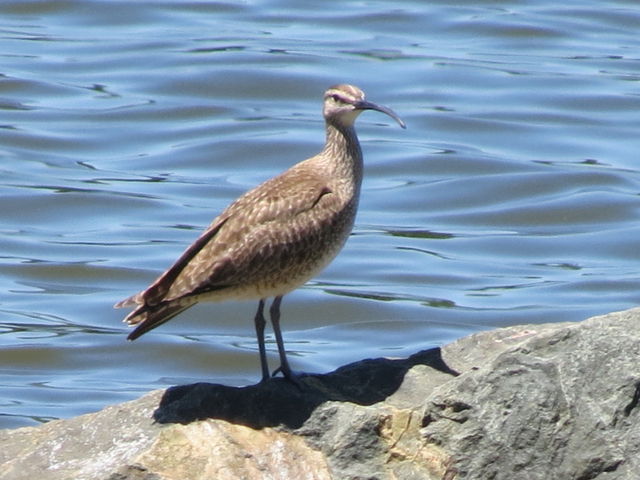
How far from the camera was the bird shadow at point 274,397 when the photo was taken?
24.3 ft

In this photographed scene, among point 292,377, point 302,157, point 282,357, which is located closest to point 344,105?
point 282,357

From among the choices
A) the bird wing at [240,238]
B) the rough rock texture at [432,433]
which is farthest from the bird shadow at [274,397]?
the bird wing at [240,238]

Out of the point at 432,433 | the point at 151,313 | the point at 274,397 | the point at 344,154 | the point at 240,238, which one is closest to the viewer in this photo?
the point at 432,433

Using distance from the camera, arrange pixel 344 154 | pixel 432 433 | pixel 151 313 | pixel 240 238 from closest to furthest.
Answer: pixel 432 433 → pixel 151 313 → pixel 240 238 → pixel 344 154

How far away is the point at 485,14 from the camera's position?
2322 cm

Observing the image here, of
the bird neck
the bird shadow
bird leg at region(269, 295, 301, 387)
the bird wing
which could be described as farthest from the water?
the bird shadow

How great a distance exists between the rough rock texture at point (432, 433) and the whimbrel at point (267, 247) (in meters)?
0.52

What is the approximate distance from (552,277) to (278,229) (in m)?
7.29

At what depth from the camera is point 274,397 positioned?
24.6 ft

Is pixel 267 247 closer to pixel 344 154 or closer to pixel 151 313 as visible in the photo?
pixel 151 313

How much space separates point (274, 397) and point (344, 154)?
5.18ft

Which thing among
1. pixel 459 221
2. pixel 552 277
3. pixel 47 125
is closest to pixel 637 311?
pixel 552 277

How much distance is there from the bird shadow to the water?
4448 millimetres

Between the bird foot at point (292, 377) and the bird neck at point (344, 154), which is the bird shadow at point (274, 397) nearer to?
the bird foot at point (292, 377)
